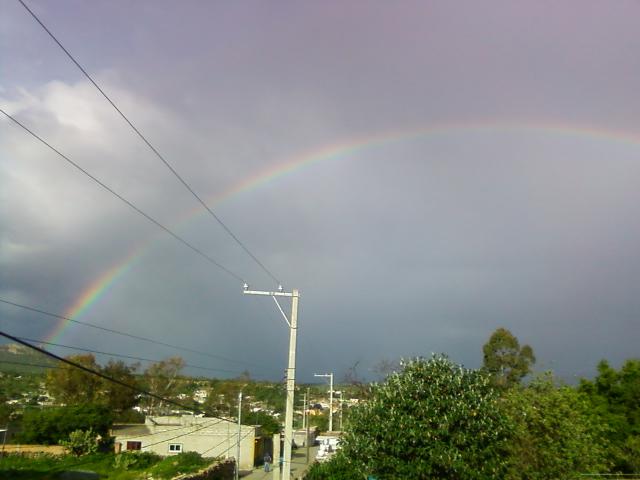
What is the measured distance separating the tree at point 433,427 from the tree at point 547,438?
1.53m

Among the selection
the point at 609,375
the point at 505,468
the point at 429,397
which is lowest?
the point at 505,468

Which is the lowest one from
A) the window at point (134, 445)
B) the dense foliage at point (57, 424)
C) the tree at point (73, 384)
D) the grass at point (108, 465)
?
the grass at point (108, 465)

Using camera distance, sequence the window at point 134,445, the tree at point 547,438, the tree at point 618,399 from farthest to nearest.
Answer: the window at point 134,445, the tree at point 618,399, the tree at point 547,438

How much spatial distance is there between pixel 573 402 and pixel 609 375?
65.5ft

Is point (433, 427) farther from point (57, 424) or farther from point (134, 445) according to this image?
point (57, 424)

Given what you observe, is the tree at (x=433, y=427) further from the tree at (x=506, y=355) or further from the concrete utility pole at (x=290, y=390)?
the tree at (x=506, y=355)

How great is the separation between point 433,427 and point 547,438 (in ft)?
17.9

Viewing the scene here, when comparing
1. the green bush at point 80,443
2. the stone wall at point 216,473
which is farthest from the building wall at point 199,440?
the stone wall at point 216,473

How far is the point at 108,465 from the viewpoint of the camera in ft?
137

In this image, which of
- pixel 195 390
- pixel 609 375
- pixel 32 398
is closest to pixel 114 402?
pixel 32 398

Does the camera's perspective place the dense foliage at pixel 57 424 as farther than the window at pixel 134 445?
No

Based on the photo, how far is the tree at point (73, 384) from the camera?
7446 centimetres

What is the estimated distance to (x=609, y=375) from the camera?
39531 millimetres

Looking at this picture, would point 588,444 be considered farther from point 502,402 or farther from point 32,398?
point 32,398
